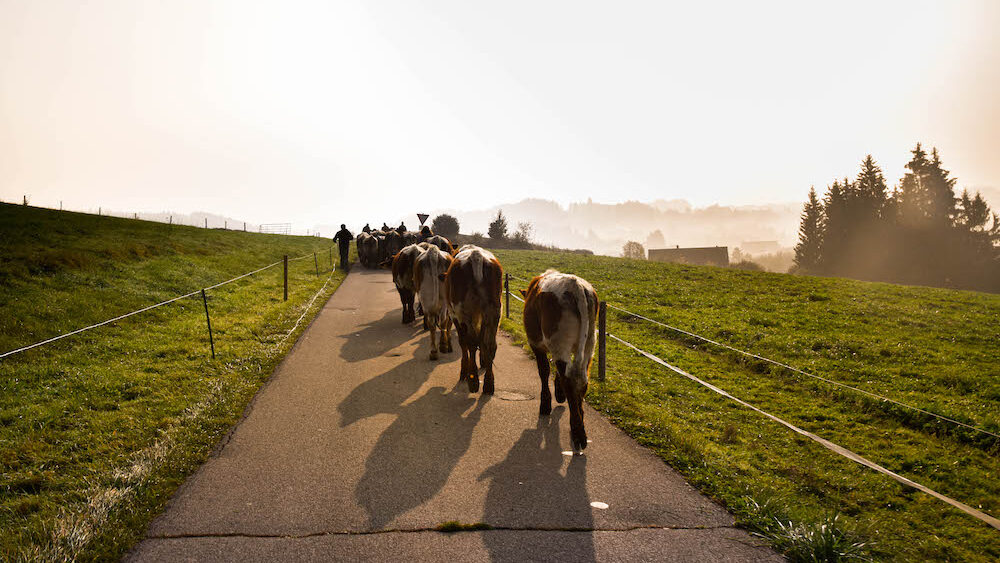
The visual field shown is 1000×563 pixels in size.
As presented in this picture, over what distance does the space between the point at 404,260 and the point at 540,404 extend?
7.03m

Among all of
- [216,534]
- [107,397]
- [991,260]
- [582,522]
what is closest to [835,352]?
[582,522]

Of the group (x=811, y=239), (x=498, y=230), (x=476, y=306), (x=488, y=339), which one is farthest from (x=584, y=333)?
(x=811, y=239)

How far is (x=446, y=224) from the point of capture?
2411 inches

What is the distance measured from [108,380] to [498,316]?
6.69m

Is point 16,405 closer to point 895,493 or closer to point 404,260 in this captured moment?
point 404,260

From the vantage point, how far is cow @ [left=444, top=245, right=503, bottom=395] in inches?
284

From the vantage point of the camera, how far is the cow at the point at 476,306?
284 inches

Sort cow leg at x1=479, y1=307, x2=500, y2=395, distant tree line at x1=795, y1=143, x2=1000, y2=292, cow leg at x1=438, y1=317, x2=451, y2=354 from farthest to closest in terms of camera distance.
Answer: distant tree line at x1=795, y1=143, x2=1000, y2=292
cow leg at x1=438, y1=317, x2=451, y2=354
cow leg at x1=479, y1=307, x2=500, y2=395

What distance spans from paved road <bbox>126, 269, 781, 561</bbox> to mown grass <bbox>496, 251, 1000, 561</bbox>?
62 cm

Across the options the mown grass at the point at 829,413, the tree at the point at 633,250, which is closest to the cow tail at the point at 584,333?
the mown grass at the point at 829,413

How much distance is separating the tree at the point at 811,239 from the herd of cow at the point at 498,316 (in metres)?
58.5

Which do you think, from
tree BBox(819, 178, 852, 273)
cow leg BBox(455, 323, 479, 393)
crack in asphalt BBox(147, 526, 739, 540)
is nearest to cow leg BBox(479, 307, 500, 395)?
cow leg BBox(455, 323, 479, 393)

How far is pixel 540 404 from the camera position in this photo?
667cm

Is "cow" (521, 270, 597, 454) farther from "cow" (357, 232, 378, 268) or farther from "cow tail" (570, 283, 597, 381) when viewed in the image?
"cow" (357, 232, 378, 268)
